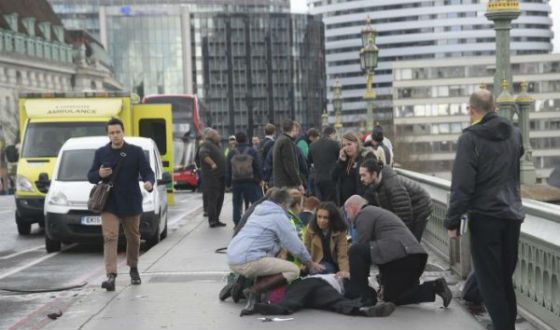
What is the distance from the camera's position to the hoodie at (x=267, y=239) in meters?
9.17

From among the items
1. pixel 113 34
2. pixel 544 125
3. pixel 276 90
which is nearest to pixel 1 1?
pixel 113 34

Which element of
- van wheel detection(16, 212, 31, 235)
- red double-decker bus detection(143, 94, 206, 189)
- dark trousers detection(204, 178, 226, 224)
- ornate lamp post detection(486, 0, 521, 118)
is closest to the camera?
ornate lamp post detection(486, 0, 521, 118)

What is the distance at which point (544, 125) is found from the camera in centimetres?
14675

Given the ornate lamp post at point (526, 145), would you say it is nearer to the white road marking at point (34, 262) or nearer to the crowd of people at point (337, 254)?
the white road marking at point (34, 262)

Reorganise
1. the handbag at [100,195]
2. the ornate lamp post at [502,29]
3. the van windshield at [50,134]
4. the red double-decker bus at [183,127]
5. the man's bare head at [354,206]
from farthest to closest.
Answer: the red double-decker bus at [183,127] < the van windshield at [50,134] < the ornate lamp post at [502,29] < the handbag at [100,195] < the man's bare head at [354,206]

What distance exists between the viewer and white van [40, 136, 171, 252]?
14977mm

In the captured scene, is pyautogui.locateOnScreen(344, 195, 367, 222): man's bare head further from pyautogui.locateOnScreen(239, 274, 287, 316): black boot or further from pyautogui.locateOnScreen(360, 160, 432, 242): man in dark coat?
pyautogui.locateOnScreen(239, 274, 287, 316): black boot

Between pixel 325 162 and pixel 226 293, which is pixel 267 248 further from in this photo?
pixel 325 162

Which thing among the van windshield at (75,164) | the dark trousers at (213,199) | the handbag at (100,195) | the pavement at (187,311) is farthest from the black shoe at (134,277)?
the dark trousers at (213,199)

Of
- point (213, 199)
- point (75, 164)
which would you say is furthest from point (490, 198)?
point (213, 199)

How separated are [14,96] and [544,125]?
260 feet

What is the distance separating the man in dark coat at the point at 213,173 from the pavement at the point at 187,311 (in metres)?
6.10

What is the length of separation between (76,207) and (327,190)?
366 cm

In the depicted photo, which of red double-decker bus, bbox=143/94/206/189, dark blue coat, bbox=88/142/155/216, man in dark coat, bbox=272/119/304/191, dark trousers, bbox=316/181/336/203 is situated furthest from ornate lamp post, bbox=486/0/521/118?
red double-decker bus, bbox=143/94/206/189
